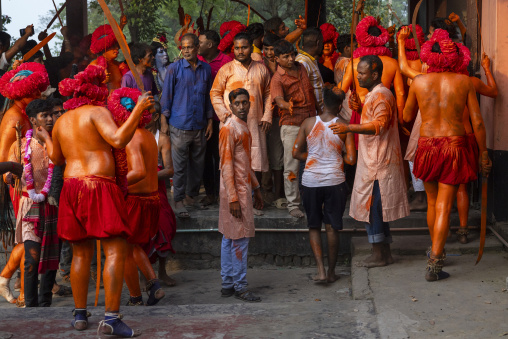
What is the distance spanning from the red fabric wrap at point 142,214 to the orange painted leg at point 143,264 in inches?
8.3

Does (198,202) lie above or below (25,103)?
below

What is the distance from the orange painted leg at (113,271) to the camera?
4570 millimetres

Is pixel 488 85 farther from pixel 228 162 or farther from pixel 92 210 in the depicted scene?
pixel 92 210

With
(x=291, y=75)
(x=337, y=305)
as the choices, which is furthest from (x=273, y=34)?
(x=337, y=305)

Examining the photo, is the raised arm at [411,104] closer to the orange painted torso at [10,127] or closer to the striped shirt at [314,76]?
the striped shirt at [314,76]

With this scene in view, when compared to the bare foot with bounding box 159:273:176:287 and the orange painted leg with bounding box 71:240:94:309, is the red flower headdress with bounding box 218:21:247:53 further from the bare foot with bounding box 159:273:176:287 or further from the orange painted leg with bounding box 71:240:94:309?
the orange painted leg with bounding box 71:240:94:309

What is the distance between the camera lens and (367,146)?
20.5 feet

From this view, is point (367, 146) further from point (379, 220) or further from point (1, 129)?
point (1, 129)

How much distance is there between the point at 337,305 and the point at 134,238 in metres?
1.73

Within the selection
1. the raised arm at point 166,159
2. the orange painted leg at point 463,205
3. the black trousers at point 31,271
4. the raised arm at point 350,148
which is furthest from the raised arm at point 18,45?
the orange painted leg at point 463,205

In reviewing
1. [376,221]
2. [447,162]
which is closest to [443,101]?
[447,162]

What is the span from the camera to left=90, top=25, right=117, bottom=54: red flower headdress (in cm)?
862

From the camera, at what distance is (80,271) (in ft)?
15.4

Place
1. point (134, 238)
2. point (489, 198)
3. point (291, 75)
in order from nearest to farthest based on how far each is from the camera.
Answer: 1. point (134, 238)
2. point (489, 198)
3. point (291, 75)
